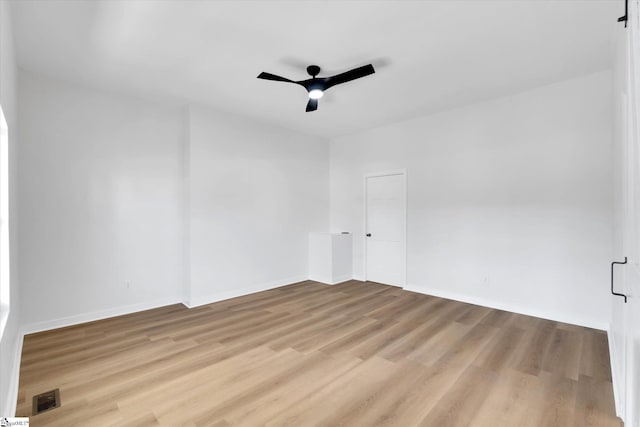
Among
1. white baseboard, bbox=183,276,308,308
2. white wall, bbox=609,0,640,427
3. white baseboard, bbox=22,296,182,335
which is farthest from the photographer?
white baseboard, bbox=183,276,308,308

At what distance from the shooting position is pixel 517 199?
3.95m

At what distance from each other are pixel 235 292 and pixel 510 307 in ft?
13.2

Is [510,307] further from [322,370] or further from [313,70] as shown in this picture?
[313,70]

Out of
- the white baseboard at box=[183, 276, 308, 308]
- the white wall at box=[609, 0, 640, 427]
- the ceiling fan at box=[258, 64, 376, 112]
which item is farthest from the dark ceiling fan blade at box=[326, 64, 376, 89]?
the white baseboard at box=[183, 276, 308, 308]

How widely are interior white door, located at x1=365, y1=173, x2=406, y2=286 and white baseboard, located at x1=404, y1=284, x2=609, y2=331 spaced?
46 cm

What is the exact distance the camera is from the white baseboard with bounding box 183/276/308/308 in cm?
434

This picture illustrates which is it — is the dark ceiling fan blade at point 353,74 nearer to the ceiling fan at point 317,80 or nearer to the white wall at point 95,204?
the ceiling fan at point 317,80

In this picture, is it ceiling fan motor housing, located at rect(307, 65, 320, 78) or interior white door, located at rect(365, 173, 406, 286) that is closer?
ceiling fan motor housing, located at rect(307, 65, 320, 78)

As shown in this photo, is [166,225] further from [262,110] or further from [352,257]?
[352,257]

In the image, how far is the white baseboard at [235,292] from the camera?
14.2 ft

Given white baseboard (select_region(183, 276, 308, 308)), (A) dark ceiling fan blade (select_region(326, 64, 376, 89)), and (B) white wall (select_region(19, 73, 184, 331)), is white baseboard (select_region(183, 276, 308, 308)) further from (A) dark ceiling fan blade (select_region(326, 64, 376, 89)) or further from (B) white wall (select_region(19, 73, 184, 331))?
(A) dark ceiling fan blade (select_region(326, 64, 376, 89))

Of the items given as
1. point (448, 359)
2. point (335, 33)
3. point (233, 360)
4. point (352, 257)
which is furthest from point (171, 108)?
point (448, 359)

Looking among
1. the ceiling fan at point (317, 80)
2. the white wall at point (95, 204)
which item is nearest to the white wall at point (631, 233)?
the ceiling fan at point (317, 80)

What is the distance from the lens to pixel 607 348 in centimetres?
292
